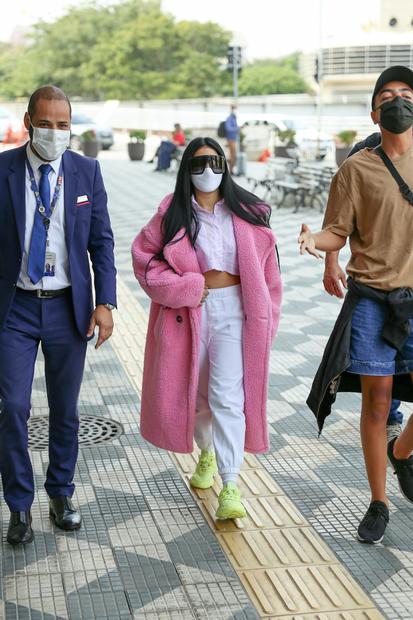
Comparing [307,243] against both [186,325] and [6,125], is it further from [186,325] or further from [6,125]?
[6,125]

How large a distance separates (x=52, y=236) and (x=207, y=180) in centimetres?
75

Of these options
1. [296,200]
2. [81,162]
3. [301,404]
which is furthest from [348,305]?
[296,200]

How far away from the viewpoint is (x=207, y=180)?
4.54 meters

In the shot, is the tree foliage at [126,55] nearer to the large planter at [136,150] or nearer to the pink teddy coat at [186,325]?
the large planter at [136,150]

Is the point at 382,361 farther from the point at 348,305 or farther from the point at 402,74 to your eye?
the point at 402,74

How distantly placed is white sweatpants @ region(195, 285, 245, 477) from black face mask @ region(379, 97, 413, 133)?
99 cm

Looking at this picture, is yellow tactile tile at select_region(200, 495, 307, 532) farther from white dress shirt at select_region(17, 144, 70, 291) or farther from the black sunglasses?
the black sunglasses

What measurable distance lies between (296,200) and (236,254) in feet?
46.1

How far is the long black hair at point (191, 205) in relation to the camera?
4578 mm

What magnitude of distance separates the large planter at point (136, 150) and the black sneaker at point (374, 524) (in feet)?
89.3

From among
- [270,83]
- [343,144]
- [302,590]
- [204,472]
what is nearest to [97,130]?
[343,144]

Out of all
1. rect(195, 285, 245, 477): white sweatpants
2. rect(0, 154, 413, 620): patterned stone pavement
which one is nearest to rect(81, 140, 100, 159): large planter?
rect(0, 154, 413, 620): patterned stone pavement

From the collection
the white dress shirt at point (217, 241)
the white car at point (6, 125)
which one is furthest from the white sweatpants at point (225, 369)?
the white car at point (6, 125)

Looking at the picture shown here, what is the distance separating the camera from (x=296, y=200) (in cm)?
1844
